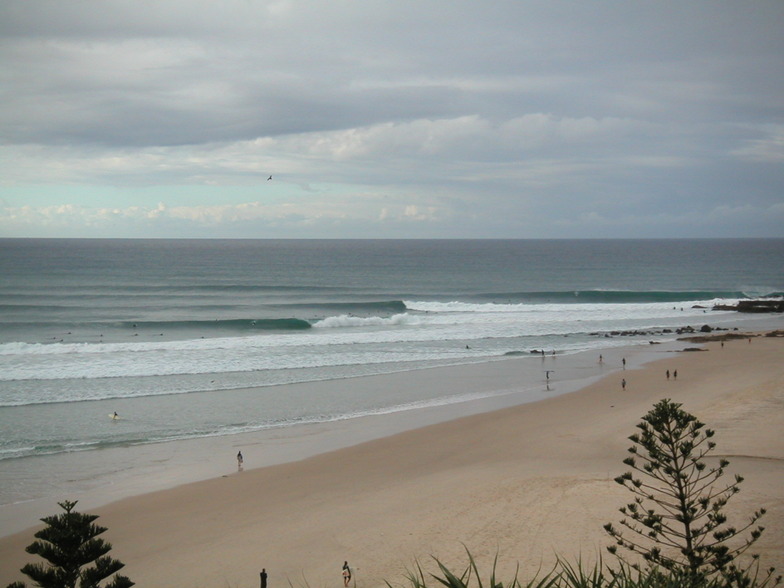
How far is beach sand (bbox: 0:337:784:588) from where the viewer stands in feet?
40.7

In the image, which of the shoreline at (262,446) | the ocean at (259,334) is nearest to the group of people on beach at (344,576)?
the shoreline at (262,446)

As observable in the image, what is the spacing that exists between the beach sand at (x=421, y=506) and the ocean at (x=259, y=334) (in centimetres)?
420

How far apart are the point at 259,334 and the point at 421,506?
28325mm

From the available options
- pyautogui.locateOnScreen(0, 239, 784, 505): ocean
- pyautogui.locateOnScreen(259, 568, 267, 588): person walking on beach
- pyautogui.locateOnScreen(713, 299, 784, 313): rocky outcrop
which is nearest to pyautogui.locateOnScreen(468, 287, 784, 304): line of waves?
pyautogui.locateOnScreen(0, 239, 784, 505): ocean

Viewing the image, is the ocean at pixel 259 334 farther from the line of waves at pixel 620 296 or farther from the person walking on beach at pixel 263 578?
the person walking on beach at pixel 263 578

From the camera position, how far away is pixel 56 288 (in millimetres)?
62312

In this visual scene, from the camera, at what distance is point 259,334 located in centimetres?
4162

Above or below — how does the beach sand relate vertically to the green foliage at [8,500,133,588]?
below

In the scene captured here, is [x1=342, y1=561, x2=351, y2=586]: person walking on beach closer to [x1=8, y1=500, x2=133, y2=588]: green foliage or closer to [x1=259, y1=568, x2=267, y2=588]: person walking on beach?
[x1=259, y1=568, x2=267, y2=588]: person walking on beach

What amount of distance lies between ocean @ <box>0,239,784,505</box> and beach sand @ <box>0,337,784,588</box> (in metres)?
4.20

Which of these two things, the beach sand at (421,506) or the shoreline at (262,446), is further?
the shoreline at (262,446)

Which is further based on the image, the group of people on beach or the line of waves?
the line of waves

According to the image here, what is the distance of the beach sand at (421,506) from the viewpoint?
12391 millimetres

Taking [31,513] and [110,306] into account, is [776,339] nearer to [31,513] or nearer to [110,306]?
[31,513]
